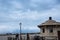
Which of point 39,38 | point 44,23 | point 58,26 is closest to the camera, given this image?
point 58,26

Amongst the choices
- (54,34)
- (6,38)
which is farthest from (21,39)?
(54,34)

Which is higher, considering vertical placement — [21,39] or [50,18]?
[50,18]

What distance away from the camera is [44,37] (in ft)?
131

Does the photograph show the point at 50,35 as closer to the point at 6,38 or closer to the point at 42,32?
the point at 42,32

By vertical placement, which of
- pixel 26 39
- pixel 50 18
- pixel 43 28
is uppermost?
pixel 50 18

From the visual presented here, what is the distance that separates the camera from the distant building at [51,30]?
37.5 m

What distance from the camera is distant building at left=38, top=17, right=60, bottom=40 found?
37.5m

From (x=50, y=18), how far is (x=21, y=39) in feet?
32.6

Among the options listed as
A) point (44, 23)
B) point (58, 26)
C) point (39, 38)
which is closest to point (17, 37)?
point (39, 38)

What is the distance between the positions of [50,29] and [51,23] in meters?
1.52

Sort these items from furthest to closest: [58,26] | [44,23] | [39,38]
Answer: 1. [39,38]
2. [44,23]
3. [58,26]

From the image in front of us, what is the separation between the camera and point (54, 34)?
3806cm

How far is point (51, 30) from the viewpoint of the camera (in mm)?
38312

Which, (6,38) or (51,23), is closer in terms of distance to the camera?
(51,23)
